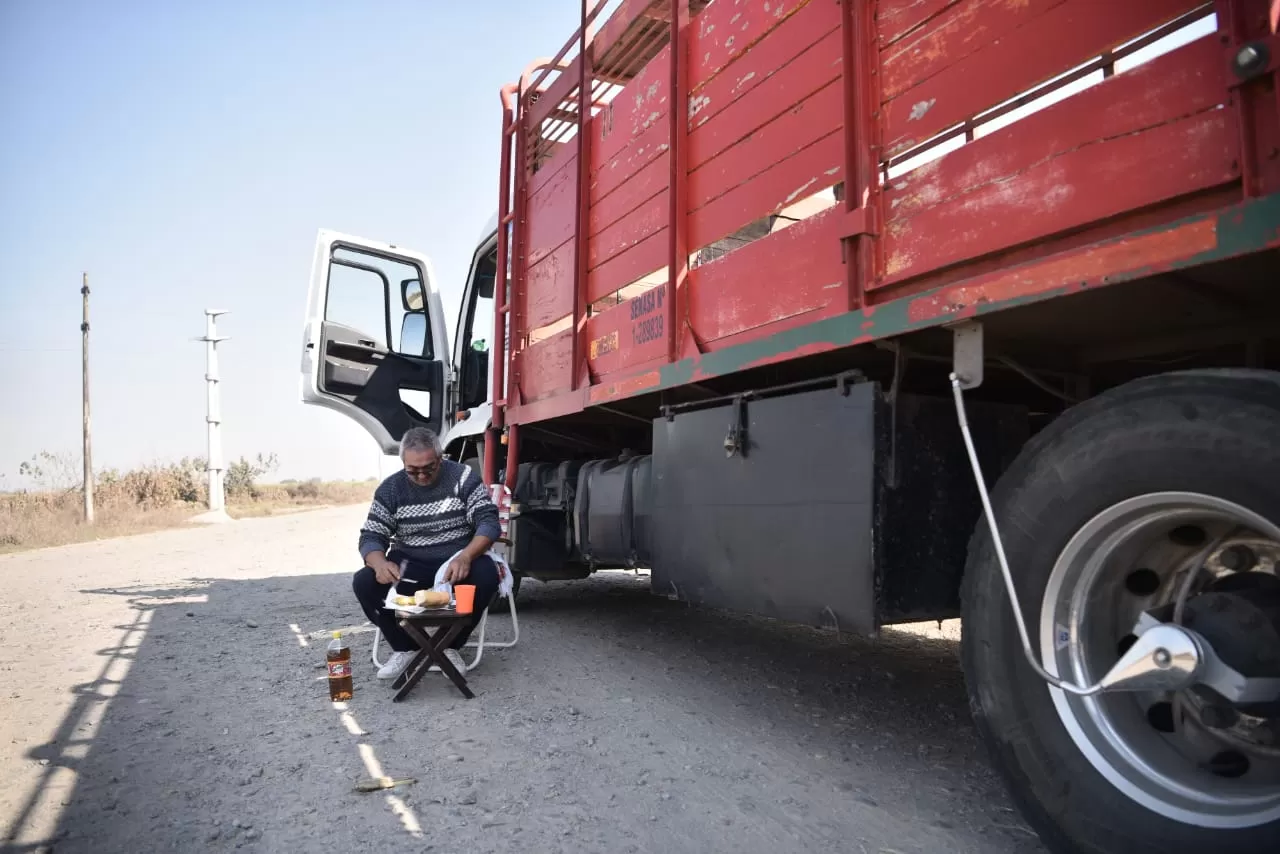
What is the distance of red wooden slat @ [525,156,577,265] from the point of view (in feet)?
13.8

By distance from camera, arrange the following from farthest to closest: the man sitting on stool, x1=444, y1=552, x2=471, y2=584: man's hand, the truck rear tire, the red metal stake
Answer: the man sitting on stool → x1=444, y1=552, x2=471, y2=584: man's hand → the red metal stake → the truck rear tire

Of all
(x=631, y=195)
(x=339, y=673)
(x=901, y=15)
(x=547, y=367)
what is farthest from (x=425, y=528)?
(x=901, y=15)

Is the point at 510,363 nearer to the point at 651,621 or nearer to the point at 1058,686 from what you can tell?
the point at 651,621

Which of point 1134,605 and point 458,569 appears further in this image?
point 458,569

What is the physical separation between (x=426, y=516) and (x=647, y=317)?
5.22ft

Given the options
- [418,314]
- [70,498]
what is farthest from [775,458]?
[70,498]

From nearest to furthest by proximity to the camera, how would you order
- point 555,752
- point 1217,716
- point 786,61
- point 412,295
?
point 1217,716 → point 786,61 → point 555,752 → point 412,295

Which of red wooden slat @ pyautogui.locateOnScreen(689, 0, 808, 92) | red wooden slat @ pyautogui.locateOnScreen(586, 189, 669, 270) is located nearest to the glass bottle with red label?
red wooden slat @ pyautogui.locateOnScreen(586, 189, 669, 270)

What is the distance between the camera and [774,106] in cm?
270

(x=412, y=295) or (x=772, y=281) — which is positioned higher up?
(x=412, y=295)

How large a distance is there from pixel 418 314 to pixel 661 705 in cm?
401

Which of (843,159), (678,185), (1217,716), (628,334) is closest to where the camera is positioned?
(1217,716)

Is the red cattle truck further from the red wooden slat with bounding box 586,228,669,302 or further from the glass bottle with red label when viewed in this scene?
the glass bottle with red label

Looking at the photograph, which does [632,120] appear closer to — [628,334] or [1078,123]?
[628,334]
